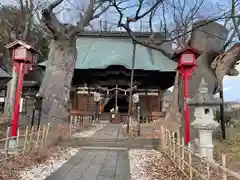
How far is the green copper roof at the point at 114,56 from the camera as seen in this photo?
20375mm

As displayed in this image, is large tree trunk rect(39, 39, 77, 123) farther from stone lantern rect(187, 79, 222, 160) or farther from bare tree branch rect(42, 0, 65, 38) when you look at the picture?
stone lantern rect(187, 79, 222, 160)

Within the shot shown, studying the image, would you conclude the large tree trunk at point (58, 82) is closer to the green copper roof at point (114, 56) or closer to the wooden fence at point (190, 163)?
the wooden fence at point (190, 163)

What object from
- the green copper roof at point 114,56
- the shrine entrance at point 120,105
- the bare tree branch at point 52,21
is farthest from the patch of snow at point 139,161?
the shrine entrance at point 120,105

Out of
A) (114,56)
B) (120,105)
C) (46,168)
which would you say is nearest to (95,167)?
(46,168)

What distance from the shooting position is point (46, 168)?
6.32m

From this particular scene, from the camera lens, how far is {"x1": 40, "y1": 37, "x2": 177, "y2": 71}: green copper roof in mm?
20375

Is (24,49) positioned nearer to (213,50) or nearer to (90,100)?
(213,50)

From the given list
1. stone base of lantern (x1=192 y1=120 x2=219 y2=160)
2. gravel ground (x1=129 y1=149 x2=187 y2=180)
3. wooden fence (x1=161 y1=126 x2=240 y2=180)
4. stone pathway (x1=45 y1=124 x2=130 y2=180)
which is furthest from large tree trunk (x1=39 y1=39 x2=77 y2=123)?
stone base of lantern (x1=192 y1=120 x2=219 y2=160)

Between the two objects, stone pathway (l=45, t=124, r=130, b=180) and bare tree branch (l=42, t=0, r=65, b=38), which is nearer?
stone pathway (l=45, t=124, r=130, b=180)

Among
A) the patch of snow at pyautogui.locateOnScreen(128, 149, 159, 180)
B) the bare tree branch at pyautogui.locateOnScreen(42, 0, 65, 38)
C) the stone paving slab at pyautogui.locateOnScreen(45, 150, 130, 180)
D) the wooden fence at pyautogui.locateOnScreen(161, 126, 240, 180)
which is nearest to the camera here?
the wooden fence at pyautogui.locateOnScreen(161, 126, 240, 180)

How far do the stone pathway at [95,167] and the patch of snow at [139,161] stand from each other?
0.13 m

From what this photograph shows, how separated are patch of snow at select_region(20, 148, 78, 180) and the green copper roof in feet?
41.3

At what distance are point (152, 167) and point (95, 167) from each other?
1433mm

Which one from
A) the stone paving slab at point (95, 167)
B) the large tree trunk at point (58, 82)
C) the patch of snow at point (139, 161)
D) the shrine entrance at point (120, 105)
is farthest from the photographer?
the shrine entrance at point (120, 105)
